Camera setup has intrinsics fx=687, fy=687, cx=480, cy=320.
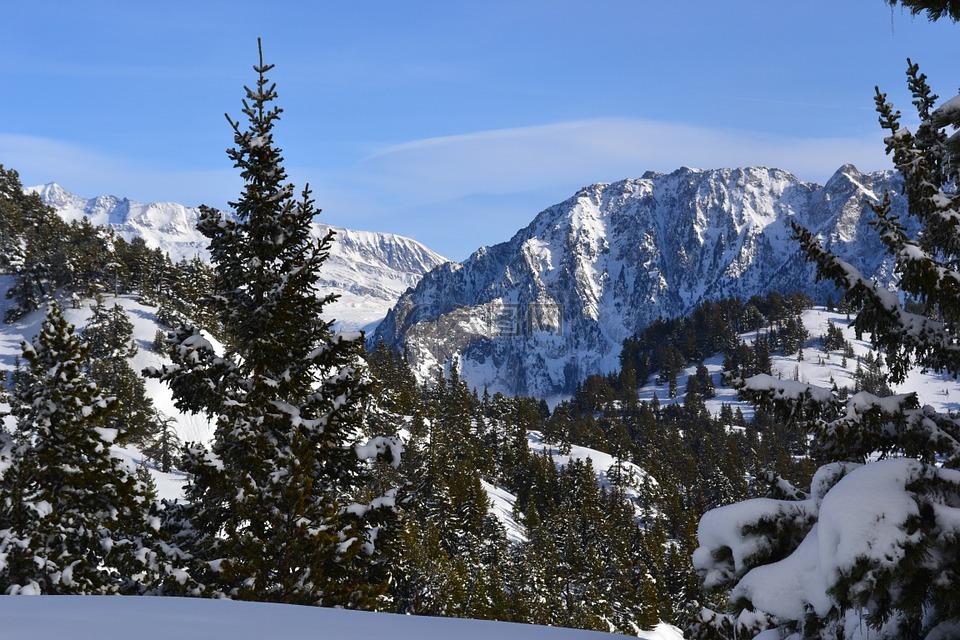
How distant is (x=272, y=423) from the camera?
39.2 ft

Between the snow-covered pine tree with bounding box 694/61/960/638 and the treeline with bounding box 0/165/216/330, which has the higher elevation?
the treeline with bounding box 0/165/216/330

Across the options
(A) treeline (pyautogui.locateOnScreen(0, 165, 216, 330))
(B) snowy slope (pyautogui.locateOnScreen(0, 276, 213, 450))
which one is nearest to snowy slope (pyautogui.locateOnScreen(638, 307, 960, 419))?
(A) treeline (pyautogui.locateOnScreen(0, 165, 216, 330))

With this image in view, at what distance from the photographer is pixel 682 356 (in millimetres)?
197250

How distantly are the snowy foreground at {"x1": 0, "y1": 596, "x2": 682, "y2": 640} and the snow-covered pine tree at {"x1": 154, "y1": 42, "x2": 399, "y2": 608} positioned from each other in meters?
5.53

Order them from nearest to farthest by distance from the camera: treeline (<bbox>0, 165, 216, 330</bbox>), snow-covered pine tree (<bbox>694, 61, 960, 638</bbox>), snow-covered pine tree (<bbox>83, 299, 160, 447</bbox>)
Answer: snow-covered pine tree (<bbox>694, 61, 960, 638</bbox>) < snow-covered pine tree (<bbox>83, 299, 160, 447</bbox>) < treeline (<bbox>0, 165, 216, 330</bbox>)

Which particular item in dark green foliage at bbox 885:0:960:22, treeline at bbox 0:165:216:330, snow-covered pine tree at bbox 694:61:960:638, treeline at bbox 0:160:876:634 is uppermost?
treeline at bbox 0:165:216:330

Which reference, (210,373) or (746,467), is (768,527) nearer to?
(210,373)

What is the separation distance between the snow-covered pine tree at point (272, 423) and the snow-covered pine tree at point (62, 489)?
3791 mm

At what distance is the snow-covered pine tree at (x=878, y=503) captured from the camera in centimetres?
394

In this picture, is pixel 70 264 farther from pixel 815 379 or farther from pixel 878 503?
pixel 815 379

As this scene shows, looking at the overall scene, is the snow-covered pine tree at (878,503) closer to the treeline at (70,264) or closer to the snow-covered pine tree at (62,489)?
the snow-covered pine tree at (62,489)

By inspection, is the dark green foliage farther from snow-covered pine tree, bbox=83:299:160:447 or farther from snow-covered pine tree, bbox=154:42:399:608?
snow-covered pine tree, bbox=83:299:160:447

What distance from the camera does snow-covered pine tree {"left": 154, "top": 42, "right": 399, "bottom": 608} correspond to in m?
11.3

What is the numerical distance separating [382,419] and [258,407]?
56.1 metres
